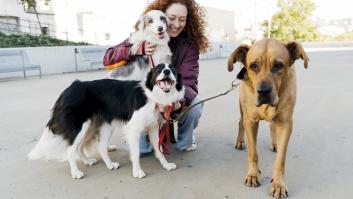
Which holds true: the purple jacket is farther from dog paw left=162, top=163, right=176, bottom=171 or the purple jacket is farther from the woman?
dog paw left=162, top=163, right=176, bottom=171

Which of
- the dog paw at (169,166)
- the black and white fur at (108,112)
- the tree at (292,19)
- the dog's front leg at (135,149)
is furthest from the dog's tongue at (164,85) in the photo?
the tree at (292,19)

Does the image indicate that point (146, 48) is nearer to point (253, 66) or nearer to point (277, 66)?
point (253, 66)

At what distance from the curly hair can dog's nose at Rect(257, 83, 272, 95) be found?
1.69 m

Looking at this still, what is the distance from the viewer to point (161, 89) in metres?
3.30

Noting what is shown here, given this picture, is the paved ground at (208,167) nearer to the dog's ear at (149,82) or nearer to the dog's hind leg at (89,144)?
the dog's hind leg at (89,144)

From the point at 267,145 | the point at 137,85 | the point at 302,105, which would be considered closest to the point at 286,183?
the point at 267,145

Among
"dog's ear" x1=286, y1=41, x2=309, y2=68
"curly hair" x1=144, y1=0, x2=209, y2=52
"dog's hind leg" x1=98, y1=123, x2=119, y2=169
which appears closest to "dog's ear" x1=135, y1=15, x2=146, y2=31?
"curly hair" x1=144, y1=0, x2=209, y2=52

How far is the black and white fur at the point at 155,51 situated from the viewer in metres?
4.00

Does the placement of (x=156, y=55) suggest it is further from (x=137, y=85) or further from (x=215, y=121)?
(x=215, y=121)

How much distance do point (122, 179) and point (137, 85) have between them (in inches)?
37.2

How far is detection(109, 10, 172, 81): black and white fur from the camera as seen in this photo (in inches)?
158

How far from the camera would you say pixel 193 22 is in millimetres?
4285

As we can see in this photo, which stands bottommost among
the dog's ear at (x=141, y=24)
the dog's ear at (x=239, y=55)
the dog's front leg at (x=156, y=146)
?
the dog's front leg at (x=156, y=146)

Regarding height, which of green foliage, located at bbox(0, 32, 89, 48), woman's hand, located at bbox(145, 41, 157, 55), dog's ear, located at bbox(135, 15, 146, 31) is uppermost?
green foliage, located at bbox(0, 32, 89, 48)
